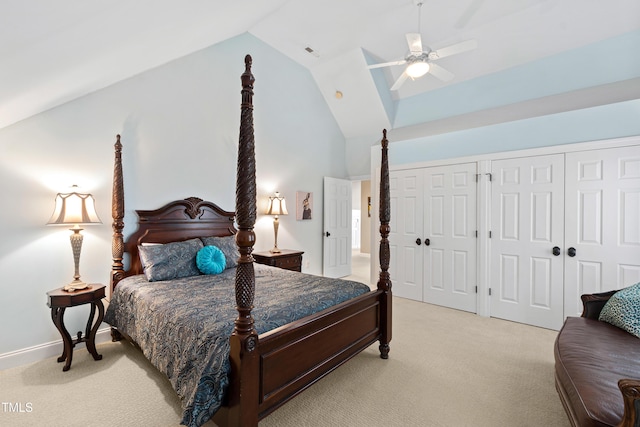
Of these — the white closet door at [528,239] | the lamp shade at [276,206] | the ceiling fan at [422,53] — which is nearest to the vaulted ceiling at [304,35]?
the ceiling fan at [422,53]

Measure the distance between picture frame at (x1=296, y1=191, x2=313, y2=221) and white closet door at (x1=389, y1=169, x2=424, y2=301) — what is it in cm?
148

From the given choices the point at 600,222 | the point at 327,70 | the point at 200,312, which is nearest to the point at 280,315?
the point at 200,312

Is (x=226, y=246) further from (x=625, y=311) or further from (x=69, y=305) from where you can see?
(x=625, y=311)

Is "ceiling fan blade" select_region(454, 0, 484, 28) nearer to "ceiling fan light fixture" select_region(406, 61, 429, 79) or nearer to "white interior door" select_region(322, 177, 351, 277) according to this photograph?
"ceiling fan light fixture" select_region(406, 61, 429, 79)

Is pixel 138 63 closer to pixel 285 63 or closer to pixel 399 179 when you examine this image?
pixel 285 63

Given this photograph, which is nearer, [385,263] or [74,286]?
[74,286]

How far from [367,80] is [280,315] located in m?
4.13

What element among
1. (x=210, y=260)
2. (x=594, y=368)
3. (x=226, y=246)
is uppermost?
(x=226, y=246)

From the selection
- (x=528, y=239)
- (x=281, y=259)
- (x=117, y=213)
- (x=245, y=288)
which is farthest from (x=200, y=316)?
(x=528, y=239)

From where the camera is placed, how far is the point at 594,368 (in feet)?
5.32

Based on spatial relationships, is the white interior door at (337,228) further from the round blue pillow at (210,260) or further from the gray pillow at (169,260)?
the gray pillow at (169,260)

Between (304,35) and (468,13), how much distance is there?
2132mm

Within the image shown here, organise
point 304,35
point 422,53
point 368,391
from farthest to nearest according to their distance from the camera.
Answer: point 304,35, point 422,53, point 368,391

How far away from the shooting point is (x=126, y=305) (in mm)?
2631
